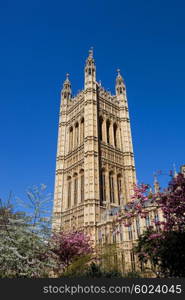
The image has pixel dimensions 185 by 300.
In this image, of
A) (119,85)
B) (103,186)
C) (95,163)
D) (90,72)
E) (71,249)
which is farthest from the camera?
(119,85)

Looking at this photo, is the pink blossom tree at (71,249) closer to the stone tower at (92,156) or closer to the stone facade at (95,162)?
the stone facade at (95,162)

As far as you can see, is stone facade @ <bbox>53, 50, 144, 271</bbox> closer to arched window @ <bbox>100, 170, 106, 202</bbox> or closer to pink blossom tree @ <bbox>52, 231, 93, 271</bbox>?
arched window @ <bbox>100, 170, 106, 202</bbox>

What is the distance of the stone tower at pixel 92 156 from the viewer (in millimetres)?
31594

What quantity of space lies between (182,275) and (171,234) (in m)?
1.58

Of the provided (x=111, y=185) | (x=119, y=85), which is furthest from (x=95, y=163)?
(x=119, y=85)

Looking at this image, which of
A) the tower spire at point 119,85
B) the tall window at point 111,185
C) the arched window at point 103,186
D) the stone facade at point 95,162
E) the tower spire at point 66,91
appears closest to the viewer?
the stone facade at point 95,162

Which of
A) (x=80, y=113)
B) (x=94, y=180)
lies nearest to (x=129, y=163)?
(x=94, y=180)

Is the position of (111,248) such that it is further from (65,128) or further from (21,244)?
(65,128)

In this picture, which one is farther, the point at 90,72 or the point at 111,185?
the point at 90,72

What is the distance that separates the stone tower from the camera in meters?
31.6

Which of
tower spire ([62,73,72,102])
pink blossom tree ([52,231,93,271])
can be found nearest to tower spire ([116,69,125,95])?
tower spire ([62,73,72,102])

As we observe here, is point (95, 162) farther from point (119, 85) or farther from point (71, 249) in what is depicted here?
point (119, 85)

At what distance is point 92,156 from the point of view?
3359 cm

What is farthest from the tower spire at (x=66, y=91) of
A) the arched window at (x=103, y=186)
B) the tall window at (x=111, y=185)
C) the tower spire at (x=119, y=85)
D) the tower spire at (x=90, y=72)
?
the tall window at (x=111, y=185)
